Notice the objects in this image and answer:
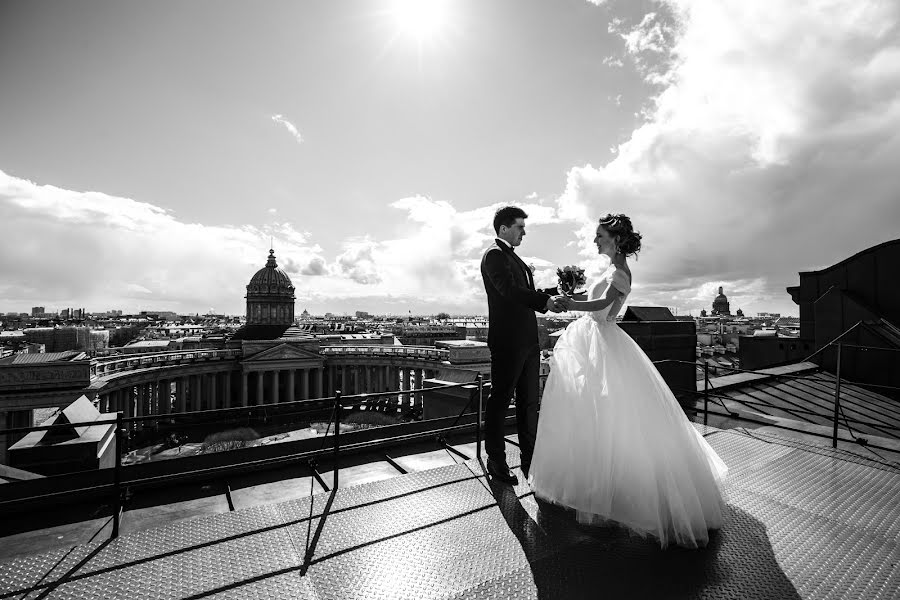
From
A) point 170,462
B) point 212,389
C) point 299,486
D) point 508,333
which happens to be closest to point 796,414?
point 508,333

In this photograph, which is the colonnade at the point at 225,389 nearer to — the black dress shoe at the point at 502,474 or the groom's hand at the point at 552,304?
the black dress shoe at the point at 502,474

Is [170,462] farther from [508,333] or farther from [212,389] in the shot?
[212,389]

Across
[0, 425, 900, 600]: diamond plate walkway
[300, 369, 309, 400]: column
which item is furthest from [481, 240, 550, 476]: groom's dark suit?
[300, 369, 309, 400]: column

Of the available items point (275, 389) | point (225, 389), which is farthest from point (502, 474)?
point (225, 389)

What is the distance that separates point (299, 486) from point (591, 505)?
3053 millimetres

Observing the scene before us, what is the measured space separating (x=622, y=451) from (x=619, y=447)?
38 millimetres

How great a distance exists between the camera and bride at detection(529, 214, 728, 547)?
125 inches

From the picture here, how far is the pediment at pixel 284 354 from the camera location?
53.7 meters

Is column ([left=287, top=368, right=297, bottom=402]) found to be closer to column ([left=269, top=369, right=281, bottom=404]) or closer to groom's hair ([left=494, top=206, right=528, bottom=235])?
column ([left=269, top=369, right=281, bottom=404])

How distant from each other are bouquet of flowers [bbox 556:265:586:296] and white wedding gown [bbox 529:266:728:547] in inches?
10.7

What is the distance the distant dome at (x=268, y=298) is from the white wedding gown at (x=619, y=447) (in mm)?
81514

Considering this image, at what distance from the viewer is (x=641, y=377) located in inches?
145

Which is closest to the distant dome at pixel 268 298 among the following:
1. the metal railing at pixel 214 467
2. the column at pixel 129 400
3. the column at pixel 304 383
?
the column at pixel 304 383

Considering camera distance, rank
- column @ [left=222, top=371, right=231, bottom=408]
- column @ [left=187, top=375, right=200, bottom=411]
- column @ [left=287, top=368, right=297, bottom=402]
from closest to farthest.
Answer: column @ [left=187, top=375, right=200, bottom=411]
column @ [left=222, top=371, right=231, bottom=408]
column @ [left=287, top=368, right=297, bottom=402]
